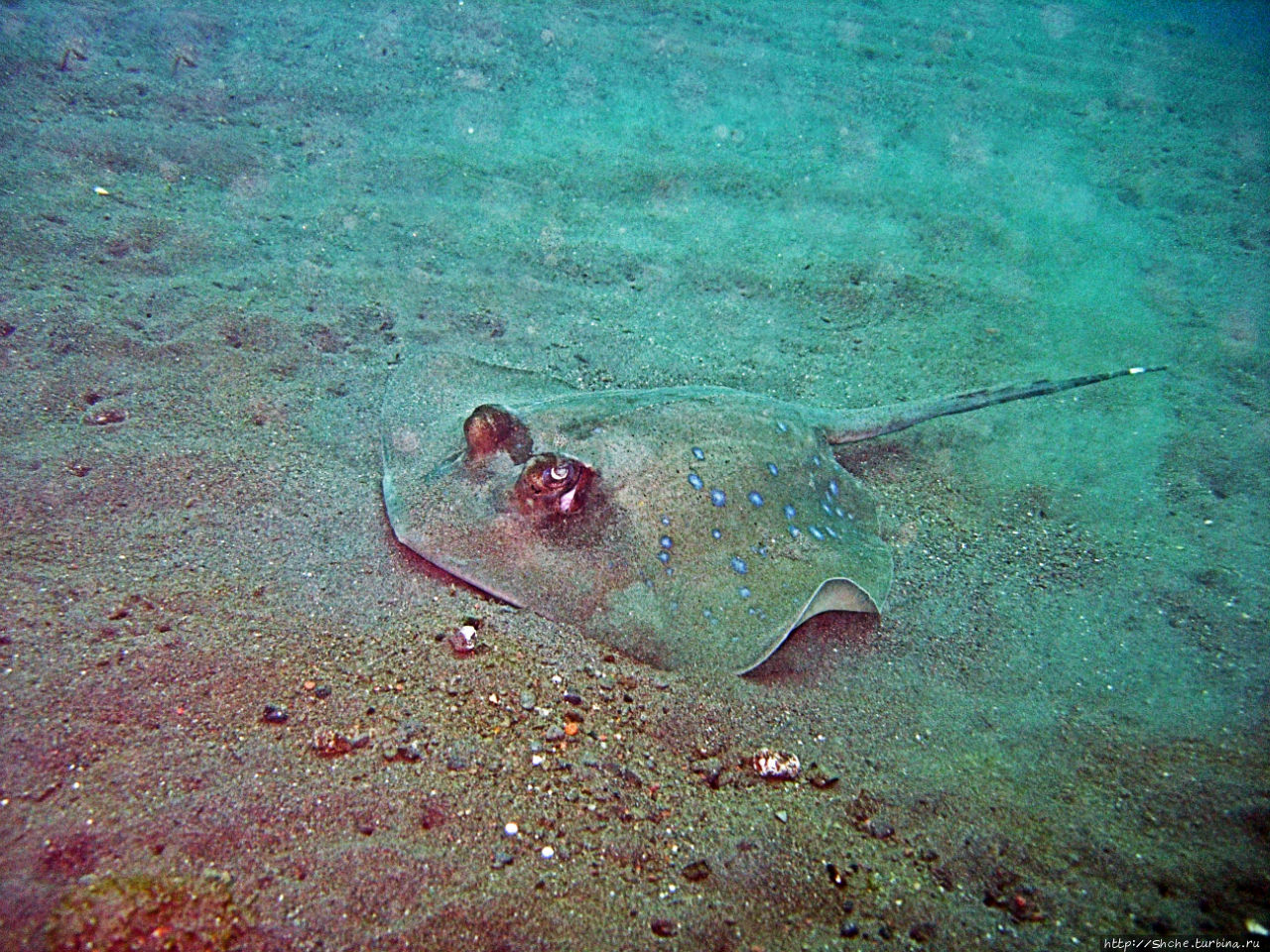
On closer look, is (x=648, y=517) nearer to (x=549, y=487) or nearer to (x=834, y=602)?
(x=549, y=487)

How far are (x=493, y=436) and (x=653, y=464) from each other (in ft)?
2.56

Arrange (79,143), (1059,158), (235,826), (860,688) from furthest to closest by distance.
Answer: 1. (1059,158)
2. (79,143)
3. (860,688)
4. (235,826)

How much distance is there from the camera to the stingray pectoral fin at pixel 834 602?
117 inches

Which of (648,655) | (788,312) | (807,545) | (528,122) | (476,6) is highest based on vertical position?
(476,6)

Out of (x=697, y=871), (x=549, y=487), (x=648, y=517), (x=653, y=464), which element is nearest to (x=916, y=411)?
(x=653, y=464)

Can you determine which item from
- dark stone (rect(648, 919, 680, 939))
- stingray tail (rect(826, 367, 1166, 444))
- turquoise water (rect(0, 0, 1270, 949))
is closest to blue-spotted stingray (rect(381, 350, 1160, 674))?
turquoise water (rect(0, 0, 1270, 949))

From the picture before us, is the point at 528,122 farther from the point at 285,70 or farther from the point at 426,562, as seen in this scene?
the point at 426,562

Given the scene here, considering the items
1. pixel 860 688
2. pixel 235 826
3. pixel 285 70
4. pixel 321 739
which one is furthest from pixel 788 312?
pixel 285 70

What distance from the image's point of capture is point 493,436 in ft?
10.9


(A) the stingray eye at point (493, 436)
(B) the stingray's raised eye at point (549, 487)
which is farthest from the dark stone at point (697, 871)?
(A) the stingray eye at point (493, 436)

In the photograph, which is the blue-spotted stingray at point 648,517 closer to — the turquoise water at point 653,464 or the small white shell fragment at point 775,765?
the turquoise water at point 653,464

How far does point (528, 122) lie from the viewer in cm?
760

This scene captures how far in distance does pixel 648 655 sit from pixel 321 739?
3.98ft

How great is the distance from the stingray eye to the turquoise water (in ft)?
1.99
